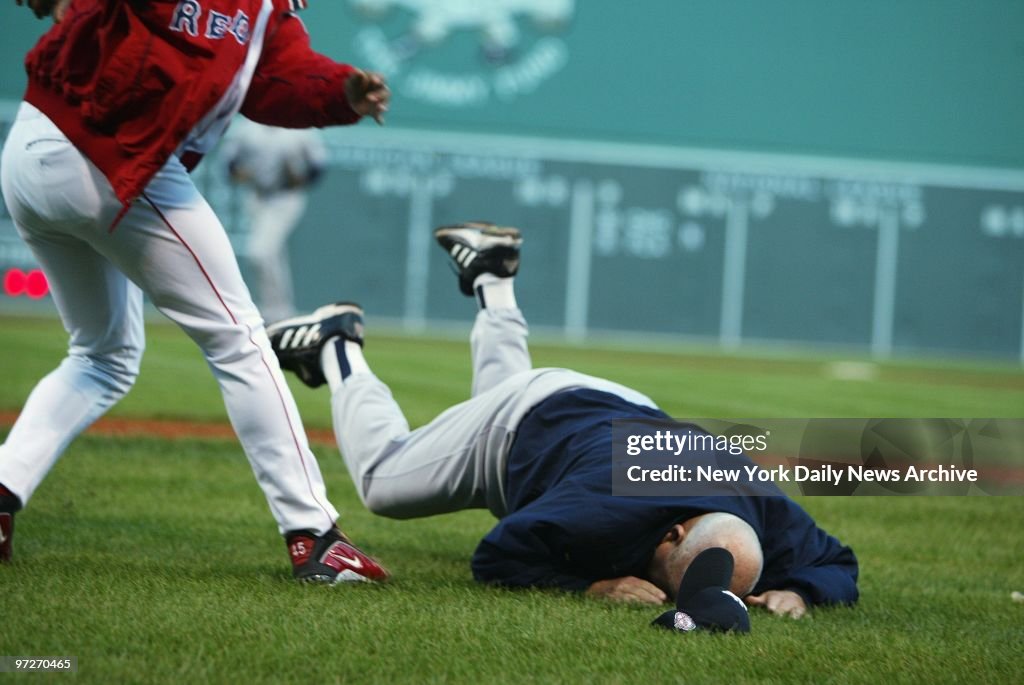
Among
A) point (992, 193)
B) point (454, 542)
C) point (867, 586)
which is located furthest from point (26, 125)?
point (992, 193)

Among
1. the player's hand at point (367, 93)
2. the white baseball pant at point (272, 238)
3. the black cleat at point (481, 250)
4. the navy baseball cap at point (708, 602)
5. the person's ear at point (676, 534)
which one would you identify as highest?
the player's hand at point (367, 93)

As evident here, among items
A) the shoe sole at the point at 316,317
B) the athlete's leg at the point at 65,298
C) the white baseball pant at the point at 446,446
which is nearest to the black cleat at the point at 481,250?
the shoe sole at the point at 316,317

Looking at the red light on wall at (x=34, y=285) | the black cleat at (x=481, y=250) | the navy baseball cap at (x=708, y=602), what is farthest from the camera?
the red light on wall at (x=34, y=285)

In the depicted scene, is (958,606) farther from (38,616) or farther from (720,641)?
(38,616)

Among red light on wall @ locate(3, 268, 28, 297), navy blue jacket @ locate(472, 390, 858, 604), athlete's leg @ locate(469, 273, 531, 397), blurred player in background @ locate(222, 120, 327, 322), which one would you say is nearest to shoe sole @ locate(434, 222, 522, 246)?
athlete's leg @ locate(469, 273, 531, 397)

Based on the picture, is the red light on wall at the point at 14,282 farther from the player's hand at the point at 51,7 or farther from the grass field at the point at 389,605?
the player's hand at the point at 51,7

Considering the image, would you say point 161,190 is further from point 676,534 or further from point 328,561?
point 676,534

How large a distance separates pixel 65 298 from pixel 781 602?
1578 millimetres

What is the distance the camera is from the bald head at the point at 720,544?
2.45 m

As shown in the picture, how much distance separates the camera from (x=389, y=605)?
A: 2445 mm

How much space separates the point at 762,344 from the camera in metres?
14.9

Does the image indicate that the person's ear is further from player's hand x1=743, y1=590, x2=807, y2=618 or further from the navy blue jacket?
player's hand x1=743, y1=590, x2=807, y2=618

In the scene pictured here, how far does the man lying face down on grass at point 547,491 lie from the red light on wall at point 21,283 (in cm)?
1051

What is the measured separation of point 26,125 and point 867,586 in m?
2.04
